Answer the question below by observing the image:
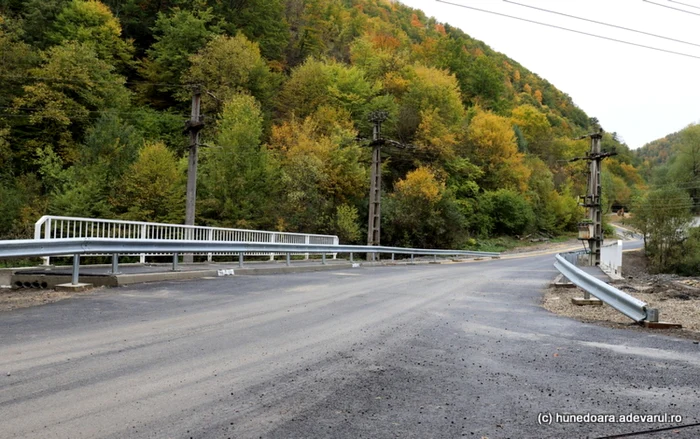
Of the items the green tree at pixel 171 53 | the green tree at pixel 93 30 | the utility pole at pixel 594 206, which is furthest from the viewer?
the green tree at pixel 171 53

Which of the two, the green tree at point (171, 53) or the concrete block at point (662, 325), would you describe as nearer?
the concrete block at point (662, 325)

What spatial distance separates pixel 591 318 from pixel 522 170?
6786 centimetres

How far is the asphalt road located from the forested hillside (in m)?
20.8

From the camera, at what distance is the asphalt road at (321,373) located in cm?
337

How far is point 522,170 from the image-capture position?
7300 cm

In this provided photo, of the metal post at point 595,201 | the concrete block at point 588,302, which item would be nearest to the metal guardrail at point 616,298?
the concrete block at point 588,302

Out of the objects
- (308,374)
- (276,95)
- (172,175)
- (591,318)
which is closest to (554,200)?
(276,95)

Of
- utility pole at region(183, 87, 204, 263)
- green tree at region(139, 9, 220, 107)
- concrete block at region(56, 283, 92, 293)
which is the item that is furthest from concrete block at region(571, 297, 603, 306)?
green tree at region(139, 9, 220, 107)

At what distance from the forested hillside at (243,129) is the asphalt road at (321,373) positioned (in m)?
20.8

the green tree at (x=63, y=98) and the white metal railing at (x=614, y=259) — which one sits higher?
the green tree at (x=63, y=98)

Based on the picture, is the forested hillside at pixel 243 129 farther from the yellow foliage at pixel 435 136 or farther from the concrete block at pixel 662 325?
the concrete block at pixel 662 325

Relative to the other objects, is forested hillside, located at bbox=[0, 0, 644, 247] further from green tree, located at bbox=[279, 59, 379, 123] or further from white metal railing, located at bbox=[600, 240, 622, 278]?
white metal railing, located at bbox=[600, 240, 622, 278]

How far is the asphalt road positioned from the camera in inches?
133

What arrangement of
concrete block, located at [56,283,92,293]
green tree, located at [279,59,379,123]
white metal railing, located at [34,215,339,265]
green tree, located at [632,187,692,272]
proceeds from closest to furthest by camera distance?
concrete block, located at [56,283,92,293] < white metal railing, located at [34,215,339,265] < green tree, located at [279,59,379,123] < green tree, located at [632,187,692,272]
